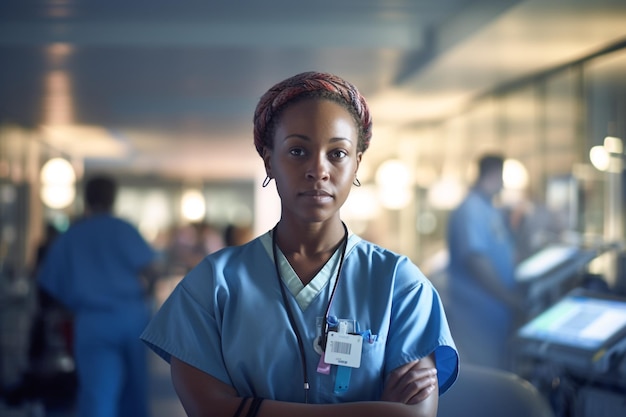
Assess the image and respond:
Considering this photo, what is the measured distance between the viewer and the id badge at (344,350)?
3.86 feet

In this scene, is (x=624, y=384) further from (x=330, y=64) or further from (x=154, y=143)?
(x=154, y=143)

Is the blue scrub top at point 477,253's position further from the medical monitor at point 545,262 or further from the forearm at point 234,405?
the forearm at point 234,405

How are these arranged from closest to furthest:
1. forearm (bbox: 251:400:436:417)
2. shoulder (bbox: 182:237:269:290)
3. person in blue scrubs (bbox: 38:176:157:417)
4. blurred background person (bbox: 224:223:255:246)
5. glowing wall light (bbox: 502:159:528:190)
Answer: forearm (bbox: 251:400:436:417)
shoulder (bbox: 182:237:269:290)
person in blue scrubs (bbox: 38:176:157:417)
blurred background person (bbox: 224:223:255:246)
glowing wall light (bbox: 502:159:528:190)

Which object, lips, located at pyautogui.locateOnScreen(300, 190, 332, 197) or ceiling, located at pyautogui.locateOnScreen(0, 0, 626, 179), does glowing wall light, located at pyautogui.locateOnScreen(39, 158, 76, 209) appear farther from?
lips, located at pyautogui.locateOnScreen(300, 190, 332, 197)

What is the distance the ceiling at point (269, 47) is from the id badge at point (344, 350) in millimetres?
3629

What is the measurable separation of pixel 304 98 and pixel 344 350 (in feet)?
1.33

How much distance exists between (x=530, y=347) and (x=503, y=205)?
3.89 m

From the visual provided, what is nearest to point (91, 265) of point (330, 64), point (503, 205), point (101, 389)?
point (101, 389)

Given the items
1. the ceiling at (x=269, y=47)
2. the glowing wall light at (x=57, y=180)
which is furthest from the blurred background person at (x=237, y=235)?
the glowing wall light at (x=57, y=180)

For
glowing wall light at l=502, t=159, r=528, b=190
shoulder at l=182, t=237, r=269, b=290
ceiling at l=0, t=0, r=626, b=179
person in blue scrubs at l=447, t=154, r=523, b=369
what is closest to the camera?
shoulder at l=182, t=237, r=269, b=290

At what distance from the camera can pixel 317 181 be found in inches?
46.7

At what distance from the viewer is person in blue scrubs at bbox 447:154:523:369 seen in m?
4.07

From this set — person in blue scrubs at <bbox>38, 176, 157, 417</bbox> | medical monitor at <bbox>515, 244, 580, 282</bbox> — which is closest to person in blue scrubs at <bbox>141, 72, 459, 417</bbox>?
person in blue scrubs at <bbox>38, 176, 157, 417</bbox>

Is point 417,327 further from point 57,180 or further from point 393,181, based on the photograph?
point 57,180
